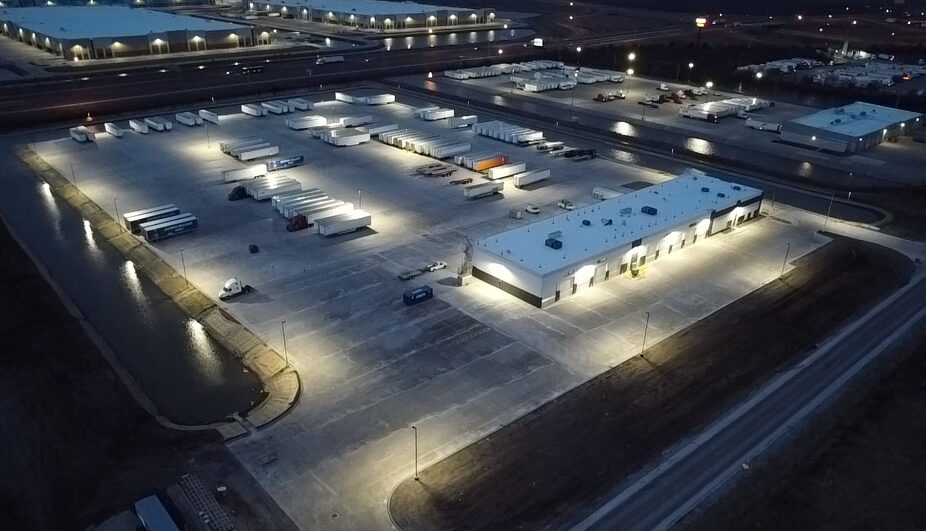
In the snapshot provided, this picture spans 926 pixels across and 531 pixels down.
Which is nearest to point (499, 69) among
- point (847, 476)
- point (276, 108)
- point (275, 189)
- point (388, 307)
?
point (276, 108)

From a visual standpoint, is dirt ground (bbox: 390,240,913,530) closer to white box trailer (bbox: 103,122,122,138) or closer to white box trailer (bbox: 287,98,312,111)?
white box trailer (bbox: 103,122,122,138)

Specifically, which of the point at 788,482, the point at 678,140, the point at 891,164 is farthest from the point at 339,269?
the point at 891,164

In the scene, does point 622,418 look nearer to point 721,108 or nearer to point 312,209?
point 312,209

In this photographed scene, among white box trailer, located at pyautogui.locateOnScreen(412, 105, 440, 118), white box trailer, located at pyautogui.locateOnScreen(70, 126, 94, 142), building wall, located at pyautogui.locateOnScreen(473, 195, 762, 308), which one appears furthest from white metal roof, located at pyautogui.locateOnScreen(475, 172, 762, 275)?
white box trailer, located at pyautogui.locateOnScreen(70, 126, 94, 142)

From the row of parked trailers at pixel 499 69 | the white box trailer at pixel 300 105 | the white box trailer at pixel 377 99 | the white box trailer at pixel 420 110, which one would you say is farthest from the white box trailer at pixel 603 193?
the row of parked trailers at pixel 499 69

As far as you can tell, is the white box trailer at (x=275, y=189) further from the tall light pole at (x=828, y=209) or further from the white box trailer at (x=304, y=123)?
the tall light pole at (x=828, y=209)

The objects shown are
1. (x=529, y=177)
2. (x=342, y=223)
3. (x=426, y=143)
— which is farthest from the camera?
(x=426, y=143)

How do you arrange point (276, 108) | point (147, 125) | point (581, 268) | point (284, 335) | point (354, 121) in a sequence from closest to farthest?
point (284, 335), point (581, 268), point (147, 125), point (354, 121), point (276, 108)

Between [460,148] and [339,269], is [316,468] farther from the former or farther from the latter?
[460,148]
